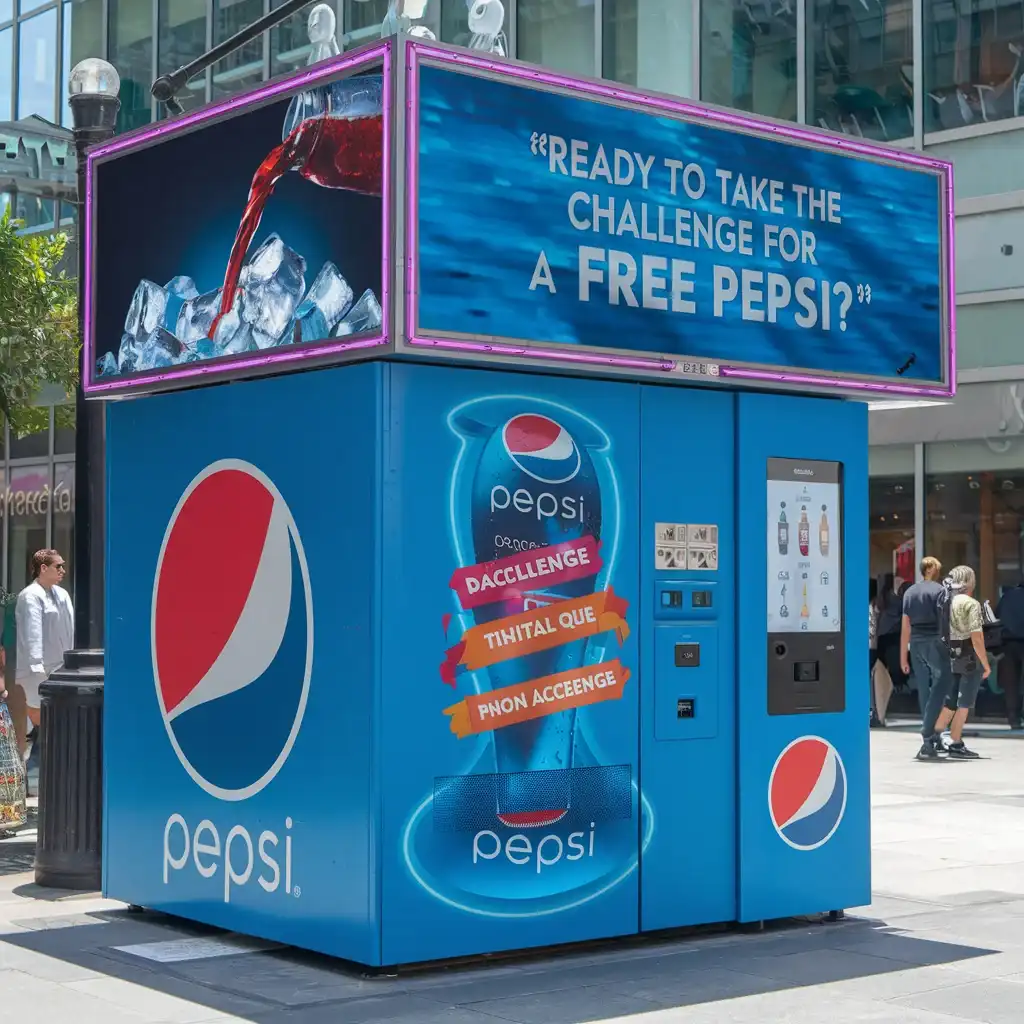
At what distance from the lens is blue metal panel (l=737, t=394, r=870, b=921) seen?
8.11 metres

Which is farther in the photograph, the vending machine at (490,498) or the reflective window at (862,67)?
the reflective window at (862,67)

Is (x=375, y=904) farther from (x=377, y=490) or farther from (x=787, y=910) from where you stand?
(x=787, y=910)

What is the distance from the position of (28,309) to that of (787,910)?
6688 millimetres

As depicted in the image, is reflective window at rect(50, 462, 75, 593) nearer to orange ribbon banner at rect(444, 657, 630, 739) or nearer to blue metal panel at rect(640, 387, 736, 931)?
blue metal panel at rect(640, 387, 736, 931)

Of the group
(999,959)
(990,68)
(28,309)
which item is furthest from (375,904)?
(990,68)

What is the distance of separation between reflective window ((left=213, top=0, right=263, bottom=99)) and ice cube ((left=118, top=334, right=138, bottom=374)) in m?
19.3

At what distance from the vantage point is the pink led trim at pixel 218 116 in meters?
6.74

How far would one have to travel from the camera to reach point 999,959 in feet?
24.8

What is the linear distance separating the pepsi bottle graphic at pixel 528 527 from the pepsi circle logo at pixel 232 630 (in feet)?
2.62

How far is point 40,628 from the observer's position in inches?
499

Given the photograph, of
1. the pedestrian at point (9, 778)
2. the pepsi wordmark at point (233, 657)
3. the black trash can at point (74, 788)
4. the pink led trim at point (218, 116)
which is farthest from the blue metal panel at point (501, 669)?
the pedestrian at point (9, 778)

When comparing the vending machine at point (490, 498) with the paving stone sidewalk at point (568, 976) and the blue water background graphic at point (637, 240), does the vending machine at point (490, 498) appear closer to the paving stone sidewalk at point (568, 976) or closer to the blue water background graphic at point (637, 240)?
the blue water background graphic at point (637, 240)

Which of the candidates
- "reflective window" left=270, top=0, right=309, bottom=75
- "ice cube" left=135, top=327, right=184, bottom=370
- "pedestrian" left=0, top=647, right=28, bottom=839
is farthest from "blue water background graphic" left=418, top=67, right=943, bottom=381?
"reflective window" left=270, top=0, right=309, bottom=75

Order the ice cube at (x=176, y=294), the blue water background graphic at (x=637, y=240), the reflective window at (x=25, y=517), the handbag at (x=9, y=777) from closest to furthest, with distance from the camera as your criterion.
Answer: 1. the blue water background graphic at (x=637, y=240)
2. the ice cube at (x=176, y=294)
3. the handbag at (x=9, y=777)
4. the reflective window at (x=25, y=517)
